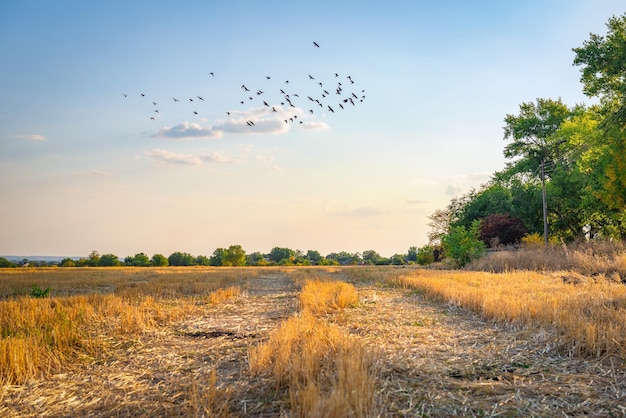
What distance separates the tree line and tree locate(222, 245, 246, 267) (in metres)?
79.1

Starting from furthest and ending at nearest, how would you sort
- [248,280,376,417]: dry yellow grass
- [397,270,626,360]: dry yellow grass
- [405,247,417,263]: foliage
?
[405,247,417,263]: foliage < [397,270,626,360]: dry yellow grass < [248,280,376,417]: dry yellow grass

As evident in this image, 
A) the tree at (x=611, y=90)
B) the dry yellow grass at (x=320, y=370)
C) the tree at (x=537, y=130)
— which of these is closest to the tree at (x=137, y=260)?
the tree at (x=537, y=130)

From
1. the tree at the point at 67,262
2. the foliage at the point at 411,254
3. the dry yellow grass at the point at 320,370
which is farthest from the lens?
the foliage at the point at 411,254

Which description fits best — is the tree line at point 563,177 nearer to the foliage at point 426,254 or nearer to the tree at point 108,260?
the foliage at point 426,254

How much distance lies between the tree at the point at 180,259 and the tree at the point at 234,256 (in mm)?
15048

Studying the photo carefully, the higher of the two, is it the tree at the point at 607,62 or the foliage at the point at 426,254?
the tree at the point at 607,62

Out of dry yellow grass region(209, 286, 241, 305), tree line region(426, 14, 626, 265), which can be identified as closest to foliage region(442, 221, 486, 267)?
tree line region(426, 14, 626, 265)

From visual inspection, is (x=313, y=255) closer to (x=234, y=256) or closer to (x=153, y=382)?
(x=234, y=256)

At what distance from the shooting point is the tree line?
1416 inches

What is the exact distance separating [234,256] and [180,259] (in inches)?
967

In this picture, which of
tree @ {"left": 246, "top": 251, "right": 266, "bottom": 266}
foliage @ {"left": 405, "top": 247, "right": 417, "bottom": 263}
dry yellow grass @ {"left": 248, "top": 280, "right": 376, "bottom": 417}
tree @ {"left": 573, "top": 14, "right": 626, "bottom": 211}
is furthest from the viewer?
tree @ {"left": 246, "top": 251, "right": 266, "bottom": 266}

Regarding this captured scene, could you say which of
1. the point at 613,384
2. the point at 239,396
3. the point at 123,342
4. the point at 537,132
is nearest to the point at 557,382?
the point at 613,384

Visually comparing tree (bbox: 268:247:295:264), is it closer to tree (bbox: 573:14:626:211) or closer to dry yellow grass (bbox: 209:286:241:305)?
tree (bbox: 573:14:626:211)

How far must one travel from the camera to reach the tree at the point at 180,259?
148038 mm
